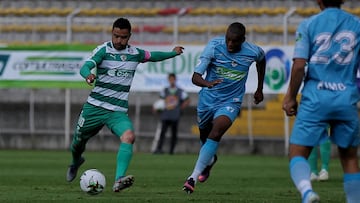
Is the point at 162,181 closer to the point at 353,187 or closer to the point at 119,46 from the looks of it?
the point at 119,46

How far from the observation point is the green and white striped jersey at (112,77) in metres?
14.2

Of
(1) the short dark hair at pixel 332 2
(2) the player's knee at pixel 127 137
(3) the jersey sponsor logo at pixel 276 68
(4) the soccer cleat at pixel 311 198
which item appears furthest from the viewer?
(3) the jersey sponsor logo at pixel 276 68

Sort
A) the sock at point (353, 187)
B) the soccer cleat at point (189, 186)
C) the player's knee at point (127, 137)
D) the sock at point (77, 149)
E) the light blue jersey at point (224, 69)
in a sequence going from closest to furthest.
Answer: the sock at point (353, 187)
the soccer cleat at point (189, 186)
the player's knee at point (127, 137)
the light blue jersey at point (224, 69)
the sock at point (77, 149)

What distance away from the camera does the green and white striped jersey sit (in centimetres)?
1424

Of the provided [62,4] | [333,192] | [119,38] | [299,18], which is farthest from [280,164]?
[62,4]

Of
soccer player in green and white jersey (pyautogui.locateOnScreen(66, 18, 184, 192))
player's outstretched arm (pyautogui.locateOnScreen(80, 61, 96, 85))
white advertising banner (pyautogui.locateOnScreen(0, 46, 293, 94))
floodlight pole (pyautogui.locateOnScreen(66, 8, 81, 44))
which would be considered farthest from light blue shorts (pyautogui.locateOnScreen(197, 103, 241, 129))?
floodlight pole (pyautogui.locateOnScreen(66, 8, 81, 44))

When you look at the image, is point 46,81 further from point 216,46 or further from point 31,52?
point 216,46

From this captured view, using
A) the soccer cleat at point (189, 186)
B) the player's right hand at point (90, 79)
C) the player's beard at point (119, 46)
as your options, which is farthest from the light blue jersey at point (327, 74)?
the player's beard at point (119, 46)

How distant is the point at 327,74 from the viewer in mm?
9703

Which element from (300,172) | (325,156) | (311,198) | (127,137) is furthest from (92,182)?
(325,156)

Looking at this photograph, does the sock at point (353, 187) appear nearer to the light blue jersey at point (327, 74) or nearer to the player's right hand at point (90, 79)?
the light blue jersey at point (327, 74)

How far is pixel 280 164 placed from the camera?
23.3m

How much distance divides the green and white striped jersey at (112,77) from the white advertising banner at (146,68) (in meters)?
12.8

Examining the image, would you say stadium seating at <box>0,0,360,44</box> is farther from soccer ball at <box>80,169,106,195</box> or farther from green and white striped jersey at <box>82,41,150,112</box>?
soccer ball at <box>80,169,106,195</box>
